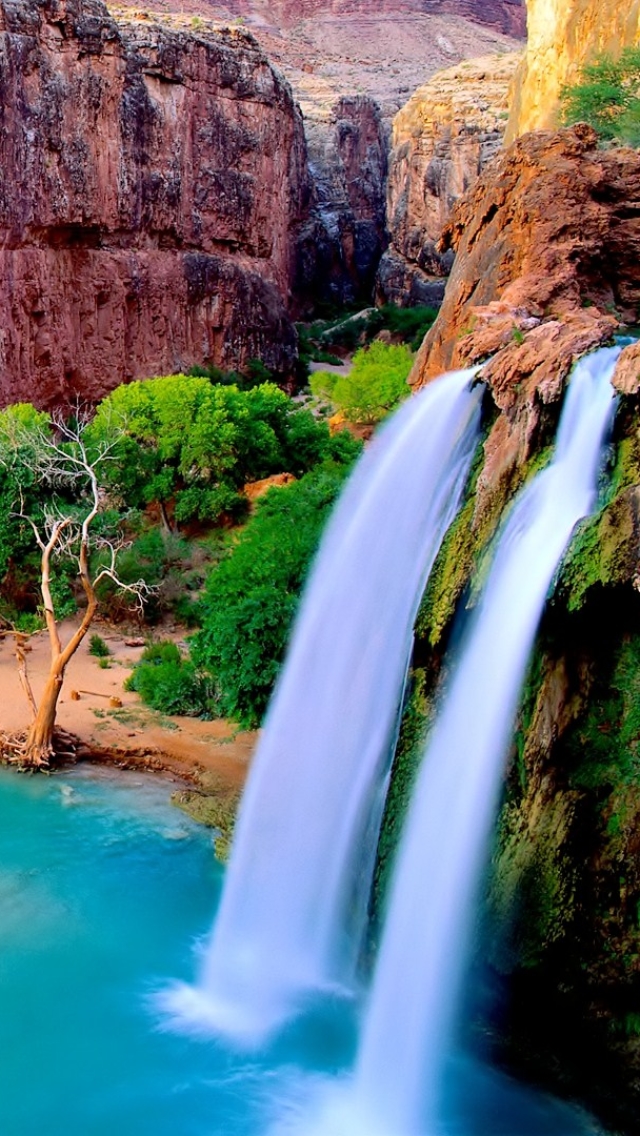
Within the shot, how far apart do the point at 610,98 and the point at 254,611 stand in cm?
1961

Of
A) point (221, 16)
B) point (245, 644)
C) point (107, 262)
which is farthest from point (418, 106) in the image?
point (245, 644)

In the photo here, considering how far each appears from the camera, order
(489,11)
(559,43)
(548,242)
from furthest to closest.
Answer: (489,11) → (559,43) → (548,242)

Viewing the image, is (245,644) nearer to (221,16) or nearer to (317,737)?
(317,737)

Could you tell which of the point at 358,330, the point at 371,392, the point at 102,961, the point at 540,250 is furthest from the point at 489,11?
the point at 102,961

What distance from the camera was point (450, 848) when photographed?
10242mm

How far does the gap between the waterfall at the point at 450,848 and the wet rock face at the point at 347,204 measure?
57665mm

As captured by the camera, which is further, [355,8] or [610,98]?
[355,8]

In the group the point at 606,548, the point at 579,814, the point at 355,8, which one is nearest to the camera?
the point at 606,548

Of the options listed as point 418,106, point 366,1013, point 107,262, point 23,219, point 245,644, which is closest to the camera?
point 366,1013

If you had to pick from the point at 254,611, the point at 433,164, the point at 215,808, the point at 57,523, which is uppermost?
the point at 433,164

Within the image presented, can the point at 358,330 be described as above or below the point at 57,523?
above

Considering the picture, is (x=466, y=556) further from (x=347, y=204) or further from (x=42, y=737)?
(x=347, y=204)

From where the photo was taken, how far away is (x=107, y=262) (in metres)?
40.1

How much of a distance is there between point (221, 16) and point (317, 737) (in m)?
103
